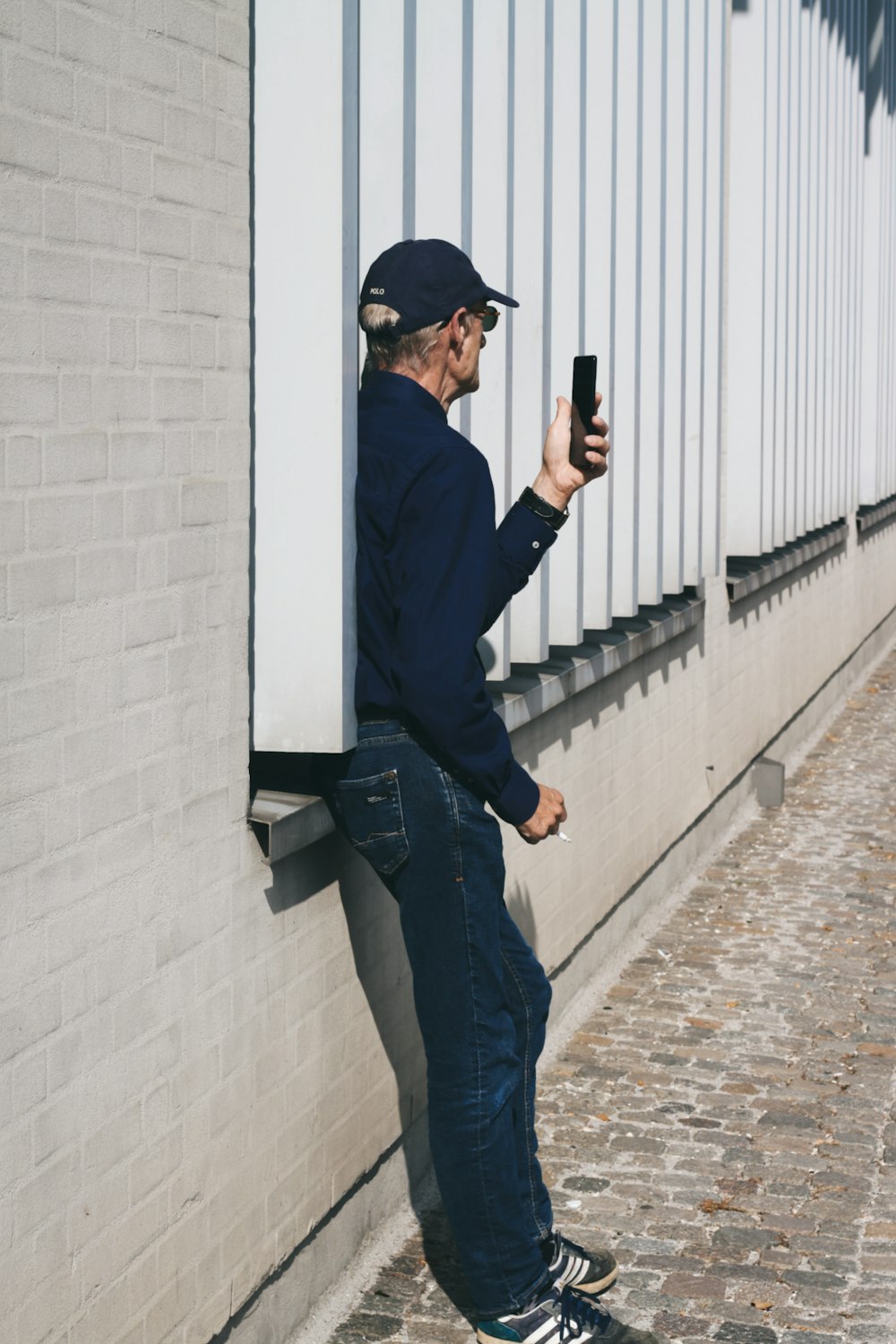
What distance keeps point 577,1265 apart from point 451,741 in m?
1.45

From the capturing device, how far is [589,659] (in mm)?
6477

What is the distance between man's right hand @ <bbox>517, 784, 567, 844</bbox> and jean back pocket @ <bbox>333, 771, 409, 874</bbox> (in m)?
0.28

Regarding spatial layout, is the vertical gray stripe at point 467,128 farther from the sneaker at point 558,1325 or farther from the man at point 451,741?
the sneaker at point 558,1325

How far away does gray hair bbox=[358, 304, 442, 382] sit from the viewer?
391cm

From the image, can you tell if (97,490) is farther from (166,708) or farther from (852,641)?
(852,641)

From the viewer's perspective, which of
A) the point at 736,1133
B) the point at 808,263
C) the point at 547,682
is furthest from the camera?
the point at 808,263

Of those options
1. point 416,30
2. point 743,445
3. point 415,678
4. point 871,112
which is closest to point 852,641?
point 871,112

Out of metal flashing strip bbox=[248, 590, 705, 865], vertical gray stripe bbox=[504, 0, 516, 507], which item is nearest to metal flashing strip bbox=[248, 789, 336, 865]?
metal flashing strip bbox=[248, 590, 705, 865]

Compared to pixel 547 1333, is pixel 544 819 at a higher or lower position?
higher

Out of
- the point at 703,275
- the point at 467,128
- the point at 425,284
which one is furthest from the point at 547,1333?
the point at 703,275

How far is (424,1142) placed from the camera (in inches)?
203

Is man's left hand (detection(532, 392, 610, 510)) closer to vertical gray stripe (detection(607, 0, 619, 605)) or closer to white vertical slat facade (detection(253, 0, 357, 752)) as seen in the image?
white vertical slat facade (detection(253, 0, 357, 752))

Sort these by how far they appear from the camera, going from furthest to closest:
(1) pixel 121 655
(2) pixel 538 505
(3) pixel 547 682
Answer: (3) pixel 547 682
(2) pixel 538 505
(1) pixel 121 655

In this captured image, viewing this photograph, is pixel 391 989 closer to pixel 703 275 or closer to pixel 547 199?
pixel 547 199
